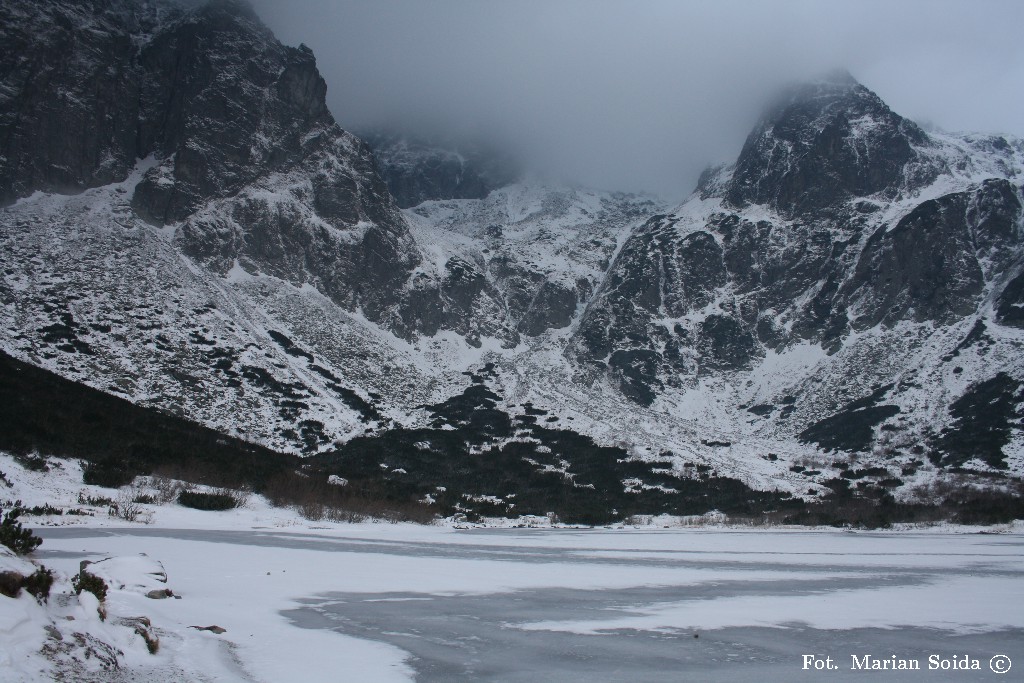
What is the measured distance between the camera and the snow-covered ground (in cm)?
806

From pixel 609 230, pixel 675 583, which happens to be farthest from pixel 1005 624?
pixel 609 230

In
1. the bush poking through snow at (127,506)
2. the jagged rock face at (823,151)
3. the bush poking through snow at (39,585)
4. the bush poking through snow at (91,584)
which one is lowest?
the bush poking through snow at (127,506)

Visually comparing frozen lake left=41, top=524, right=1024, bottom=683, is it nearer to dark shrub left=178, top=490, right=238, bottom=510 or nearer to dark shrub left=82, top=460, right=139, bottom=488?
dark shrub left=178, top=490, right=238, bottom=510

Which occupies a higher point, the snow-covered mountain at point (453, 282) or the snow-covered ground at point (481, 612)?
the snow-covered mountain at point (453, 282)

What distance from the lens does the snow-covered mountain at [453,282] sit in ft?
279

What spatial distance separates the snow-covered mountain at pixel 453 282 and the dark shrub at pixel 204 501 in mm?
35831

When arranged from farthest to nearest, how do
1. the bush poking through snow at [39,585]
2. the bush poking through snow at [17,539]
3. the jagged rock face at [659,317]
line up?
the jagged rock face at [659,317] < the bush poking through snow at [17,539] < the bush poking through snow at [39,585]

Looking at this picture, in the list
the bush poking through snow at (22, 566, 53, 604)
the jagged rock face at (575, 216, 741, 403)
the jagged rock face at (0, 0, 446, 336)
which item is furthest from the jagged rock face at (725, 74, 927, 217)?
the bush poking through snow at (22, 566, 53, 604)

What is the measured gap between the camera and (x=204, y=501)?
3747 cm

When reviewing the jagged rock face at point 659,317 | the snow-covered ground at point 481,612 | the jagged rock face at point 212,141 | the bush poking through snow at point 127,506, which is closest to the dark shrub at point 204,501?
the bush poking through snow at point 127,506

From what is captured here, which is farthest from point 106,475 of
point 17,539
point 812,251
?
point 812,251

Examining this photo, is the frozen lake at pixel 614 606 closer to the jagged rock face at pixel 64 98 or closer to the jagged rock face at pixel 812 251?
the jagged rock face at pixel 64 98

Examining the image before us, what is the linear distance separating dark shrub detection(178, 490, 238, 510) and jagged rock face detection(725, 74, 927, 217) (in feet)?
510

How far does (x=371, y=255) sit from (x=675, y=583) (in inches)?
4706
